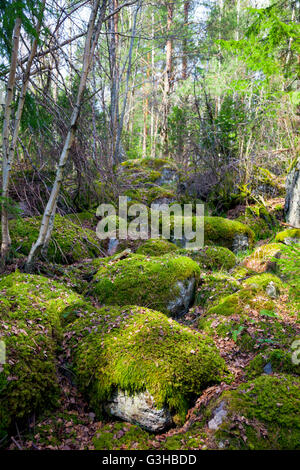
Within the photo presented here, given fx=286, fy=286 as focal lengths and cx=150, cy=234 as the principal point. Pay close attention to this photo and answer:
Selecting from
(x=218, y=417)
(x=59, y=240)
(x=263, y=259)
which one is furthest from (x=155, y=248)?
(x=218, y=417)

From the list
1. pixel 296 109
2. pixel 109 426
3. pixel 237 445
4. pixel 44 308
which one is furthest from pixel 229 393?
pixel 296 109

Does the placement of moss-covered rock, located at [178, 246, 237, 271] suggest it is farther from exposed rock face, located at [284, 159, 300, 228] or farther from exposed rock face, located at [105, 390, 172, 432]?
exposed rock face, located at [105, 390, 172, 432]

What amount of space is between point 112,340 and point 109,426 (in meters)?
0.66

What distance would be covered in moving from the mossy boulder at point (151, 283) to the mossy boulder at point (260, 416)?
1.72m

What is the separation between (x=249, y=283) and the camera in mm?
4012

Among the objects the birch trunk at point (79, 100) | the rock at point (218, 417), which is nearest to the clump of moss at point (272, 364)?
the rock at point (218, 417)

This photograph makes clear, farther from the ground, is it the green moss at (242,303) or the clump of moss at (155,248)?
the clump of moss at (155,248)

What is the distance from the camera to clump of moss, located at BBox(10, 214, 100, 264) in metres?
4.48

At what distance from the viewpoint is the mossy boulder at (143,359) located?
7.38 feet

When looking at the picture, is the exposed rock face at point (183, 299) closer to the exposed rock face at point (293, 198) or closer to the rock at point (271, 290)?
the rock at point (271, 290)

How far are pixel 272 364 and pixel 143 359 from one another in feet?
3.90

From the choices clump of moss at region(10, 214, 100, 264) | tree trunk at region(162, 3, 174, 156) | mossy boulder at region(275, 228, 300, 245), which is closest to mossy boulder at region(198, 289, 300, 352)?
mossy boulder at region(275, 228, 300, 245)

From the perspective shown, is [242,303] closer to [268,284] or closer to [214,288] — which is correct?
[268,284]
